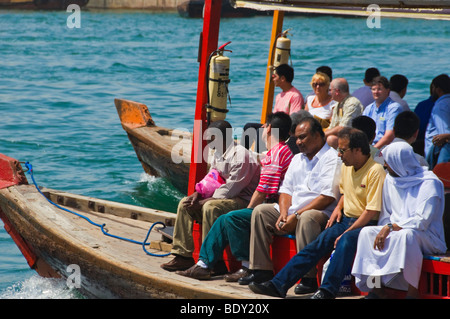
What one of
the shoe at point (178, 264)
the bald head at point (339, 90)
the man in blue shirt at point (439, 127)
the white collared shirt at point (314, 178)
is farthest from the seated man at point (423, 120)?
the shoe at point (178, 264)

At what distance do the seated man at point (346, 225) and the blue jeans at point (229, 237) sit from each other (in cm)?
45

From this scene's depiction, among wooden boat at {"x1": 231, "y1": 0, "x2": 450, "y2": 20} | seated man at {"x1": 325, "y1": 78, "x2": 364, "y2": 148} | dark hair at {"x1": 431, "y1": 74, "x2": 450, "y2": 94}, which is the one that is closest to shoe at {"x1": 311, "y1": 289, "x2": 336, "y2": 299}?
wooden boat at {"x1": 231, "y1": 0, "x2": 450, "y2": 20}

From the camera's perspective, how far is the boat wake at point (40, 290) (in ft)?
22.8

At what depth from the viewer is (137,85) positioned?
933 inches

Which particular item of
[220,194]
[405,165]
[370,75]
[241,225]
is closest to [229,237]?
[241,225]

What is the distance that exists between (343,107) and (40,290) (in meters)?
3.66

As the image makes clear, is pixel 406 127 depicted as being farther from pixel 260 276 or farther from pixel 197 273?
pixel 197 273

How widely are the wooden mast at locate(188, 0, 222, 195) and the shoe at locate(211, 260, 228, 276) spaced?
0.77 metres

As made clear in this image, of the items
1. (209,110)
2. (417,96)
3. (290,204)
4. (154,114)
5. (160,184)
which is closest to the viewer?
(290,204)

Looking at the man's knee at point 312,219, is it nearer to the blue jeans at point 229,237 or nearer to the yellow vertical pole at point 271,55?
the blue jeans at point 229,237

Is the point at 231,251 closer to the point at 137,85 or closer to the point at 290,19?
the point at 137,85

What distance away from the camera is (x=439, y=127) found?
7016 mm
